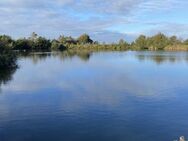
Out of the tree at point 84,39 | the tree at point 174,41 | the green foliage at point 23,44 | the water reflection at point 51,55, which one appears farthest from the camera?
the tree at point 84,39

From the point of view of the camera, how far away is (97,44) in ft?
367

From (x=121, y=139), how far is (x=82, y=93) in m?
8.20

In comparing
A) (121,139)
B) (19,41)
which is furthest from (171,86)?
(19,41)

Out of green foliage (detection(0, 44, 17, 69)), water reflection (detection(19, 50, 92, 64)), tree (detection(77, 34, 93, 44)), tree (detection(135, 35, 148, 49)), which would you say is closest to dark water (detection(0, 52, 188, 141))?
green foliage (detection(0, 44, 17, 69))

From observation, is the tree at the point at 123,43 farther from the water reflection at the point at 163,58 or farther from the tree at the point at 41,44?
the water reflection at the point at 163,58

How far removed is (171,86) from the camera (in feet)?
69.5

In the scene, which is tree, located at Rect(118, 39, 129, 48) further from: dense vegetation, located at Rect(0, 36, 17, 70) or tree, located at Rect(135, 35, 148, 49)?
dense vegetation, located at Rect(0, 36, 17, 70)

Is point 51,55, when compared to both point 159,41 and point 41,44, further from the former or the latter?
point 159,41

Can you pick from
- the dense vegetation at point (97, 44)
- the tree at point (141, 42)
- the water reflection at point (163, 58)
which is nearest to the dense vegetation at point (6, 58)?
the water reflection at point (163, 58)

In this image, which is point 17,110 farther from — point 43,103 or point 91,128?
point 91,128

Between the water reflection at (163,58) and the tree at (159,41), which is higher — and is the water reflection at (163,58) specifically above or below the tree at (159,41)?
below

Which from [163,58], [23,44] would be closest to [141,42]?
[23,44]

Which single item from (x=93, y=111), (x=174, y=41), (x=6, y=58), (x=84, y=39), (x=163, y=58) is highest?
(x=84, y=39)

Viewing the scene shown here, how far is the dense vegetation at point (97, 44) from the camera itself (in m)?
95.9
